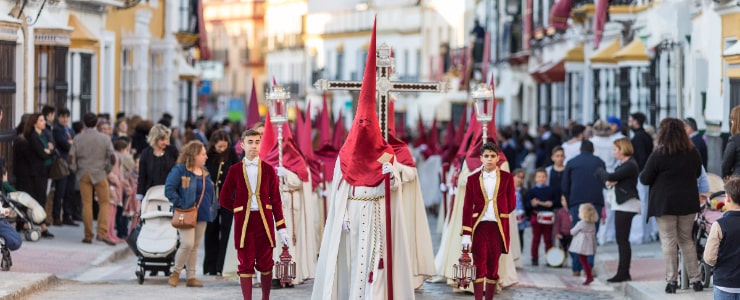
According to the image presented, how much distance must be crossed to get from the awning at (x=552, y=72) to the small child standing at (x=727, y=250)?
28050mm

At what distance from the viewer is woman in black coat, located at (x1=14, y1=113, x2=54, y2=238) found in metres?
23.3

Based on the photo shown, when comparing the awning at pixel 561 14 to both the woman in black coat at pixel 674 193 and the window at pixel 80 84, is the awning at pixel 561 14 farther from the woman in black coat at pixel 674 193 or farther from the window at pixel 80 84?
the woman in black coat at pixel 674 193

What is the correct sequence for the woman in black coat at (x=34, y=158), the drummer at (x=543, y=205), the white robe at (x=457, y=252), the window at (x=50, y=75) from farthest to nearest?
1. the window at (x=50, y=75)
2. the woman in black coat at (x=34, y=158)
3. the drummer at (x=543, y=205)
4. the white robe at (x=457, y=252)

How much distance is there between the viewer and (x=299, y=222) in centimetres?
1905

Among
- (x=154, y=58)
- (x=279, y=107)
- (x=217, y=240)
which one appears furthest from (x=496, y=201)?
(x=154, y=58)

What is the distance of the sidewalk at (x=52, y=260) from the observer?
1705 cm

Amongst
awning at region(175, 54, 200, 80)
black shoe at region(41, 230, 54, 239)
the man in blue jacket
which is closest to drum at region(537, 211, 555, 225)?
the man in blue jacket

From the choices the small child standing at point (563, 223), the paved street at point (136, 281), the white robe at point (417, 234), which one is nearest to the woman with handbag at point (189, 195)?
the paved street at point (136, 281)

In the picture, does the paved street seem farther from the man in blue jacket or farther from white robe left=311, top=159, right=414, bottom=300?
white robe left=311, top=159, right=414, bottom=300

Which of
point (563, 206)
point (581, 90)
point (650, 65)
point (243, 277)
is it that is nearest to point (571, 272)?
point (563, 206)

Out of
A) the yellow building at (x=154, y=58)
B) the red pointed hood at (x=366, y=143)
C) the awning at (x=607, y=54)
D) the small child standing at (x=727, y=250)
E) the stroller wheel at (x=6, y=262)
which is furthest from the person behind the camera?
the yellow building at (x=154, y=58)

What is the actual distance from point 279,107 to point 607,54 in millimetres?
15806

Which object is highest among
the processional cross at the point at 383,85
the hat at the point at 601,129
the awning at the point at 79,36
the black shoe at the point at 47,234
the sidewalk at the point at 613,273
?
the awning at the point at 79,36

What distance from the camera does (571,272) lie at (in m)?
21.7
